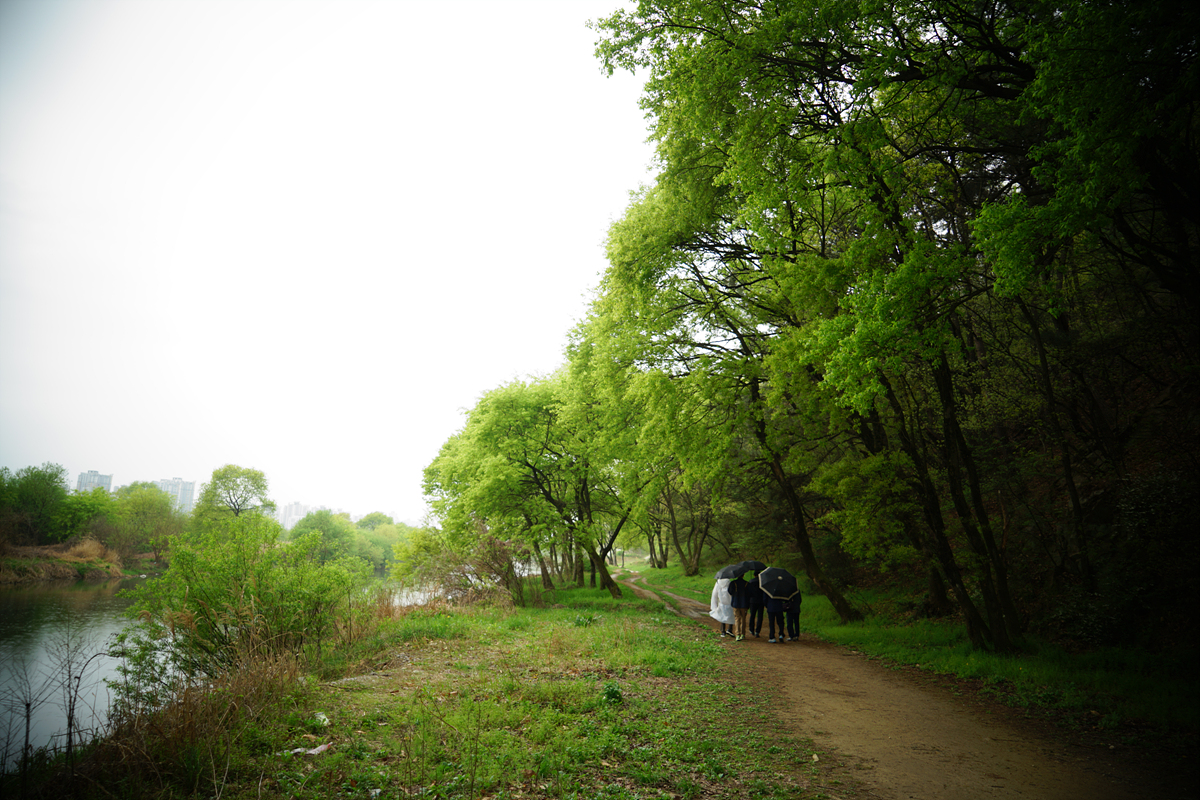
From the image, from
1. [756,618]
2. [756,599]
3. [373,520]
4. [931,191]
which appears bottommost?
[373,520]

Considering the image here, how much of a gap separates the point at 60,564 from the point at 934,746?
50.8 m

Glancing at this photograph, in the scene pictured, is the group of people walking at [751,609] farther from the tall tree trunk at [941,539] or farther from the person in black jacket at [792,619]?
the tall tree trunk at [941,539]

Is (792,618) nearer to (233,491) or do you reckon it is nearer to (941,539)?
(941,539)

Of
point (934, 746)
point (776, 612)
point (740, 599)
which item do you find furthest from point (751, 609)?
point (934, 746)

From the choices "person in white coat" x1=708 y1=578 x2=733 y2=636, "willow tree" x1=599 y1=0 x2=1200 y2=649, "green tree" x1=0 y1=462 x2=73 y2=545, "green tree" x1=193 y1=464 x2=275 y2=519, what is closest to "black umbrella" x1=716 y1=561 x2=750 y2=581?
"person in white coat" x1=708 y1=578 x2=733 y2=636

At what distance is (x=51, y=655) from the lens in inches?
308

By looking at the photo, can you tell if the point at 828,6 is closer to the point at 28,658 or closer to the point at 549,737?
the point at 549,737

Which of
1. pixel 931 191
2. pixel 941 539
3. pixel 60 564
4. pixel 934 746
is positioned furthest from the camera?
pixel 60 564

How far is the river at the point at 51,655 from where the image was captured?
5.50 m

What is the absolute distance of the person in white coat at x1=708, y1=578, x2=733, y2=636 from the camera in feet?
44.8

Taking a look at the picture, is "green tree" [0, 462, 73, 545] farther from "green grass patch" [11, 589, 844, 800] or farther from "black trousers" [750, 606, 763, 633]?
"black trousers" [750, 606, 763, 633]

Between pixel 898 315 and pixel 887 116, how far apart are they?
4422 millimetres

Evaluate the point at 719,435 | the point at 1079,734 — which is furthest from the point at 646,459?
the point at 1079,734

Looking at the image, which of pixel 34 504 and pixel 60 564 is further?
pixel 34 504
